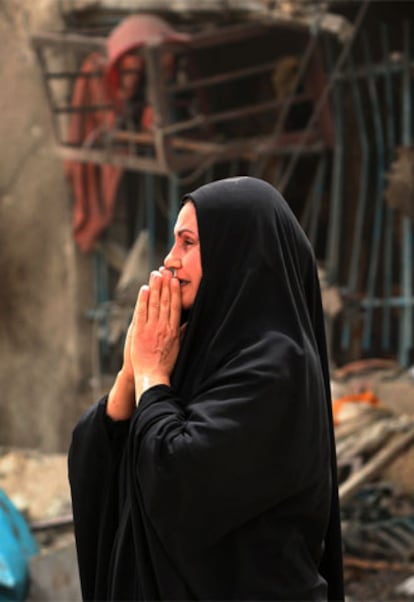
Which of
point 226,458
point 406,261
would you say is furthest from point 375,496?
point 226,458

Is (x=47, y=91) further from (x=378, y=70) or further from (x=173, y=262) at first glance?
(x=173, y=262)

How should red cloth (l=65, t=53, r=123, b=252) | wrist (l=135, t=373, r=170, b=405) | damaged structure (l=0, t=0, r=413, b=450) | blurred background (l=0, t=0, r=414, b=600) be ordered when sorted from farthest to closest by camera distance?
1. red cloth (l=65, t=53, r=123, b=252)
2. damaged structure (l=0, t=0, r=413, b=450)
3. blurred background (l=0, t=0, r=414, b=600)
4. wrist (l=135, t=373, r=170, b=405)

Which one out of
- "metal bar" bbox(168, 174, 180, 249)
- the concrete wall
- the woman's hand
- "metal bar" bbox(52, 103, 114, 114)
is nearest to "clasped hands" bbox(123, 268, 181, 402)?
the woman's hand

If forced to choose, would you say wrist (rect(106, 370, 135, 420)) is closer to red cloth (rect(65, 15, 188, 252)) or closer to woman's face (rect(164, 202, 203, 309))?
woman's face (rect(164, 202, 203, 309))

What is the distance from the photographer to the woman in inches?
84.5

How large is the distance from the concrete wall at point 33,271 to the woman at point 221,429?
624cm

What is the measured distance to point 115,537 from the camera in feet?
7.86

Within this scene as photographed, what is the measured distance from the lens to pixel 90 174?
8406 mm

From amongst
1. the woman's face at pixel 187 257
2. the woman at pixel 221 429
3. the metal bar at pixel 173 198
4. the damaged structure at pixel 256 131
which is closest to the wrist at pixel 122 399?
the woman at pixel 221 429

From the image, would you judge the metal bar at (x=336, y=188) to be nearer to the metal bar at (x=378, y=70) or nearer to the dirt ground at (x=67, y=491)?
the metal bar at (x=378, y=70)

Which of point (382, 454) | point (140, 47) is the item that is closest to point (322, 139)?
point (140, 47)

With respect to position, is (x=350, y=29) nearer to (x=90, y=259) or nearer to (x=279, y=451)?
(x=90, y=259)

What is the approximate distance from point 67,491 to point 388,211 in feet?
9.16

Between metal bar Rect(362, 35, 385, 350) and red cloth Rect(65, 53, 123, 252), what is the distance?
71.3 inches
